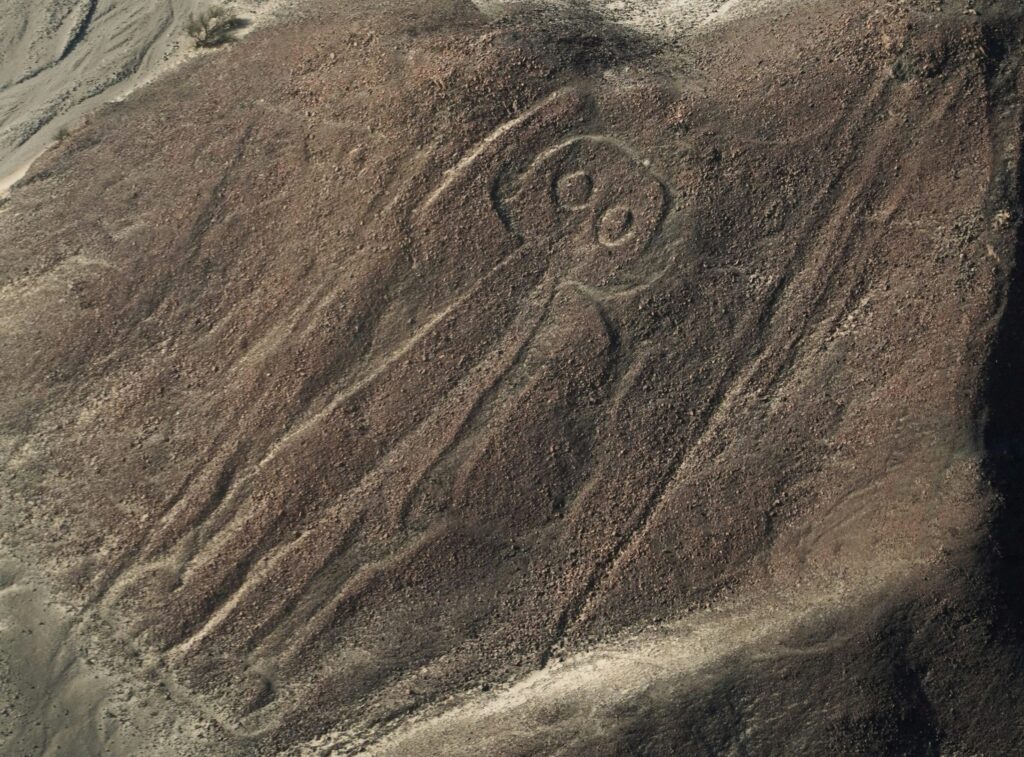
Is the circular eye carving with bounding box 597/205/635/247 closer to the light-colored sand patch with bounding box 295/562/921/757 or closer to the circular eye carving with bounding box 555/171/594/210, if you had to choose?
the circular eye carving with bounding box 555/171/594/210

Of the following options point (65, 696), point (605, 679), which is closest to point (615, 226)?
point (605, 679)

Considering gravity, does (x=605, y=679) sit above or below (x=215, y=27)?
below

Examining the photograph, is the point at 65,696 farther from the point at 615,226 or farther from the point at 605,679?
the point at 615,226

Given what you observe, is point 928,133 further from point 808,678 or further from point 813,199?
point 808,678

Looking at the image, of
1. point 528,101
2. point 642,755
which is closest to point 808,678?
point 642,755

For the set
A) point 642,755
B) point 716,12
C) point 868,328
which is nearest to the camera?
point 642,755

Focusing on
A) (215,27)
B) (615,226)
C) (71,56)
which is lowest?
(615,226)
